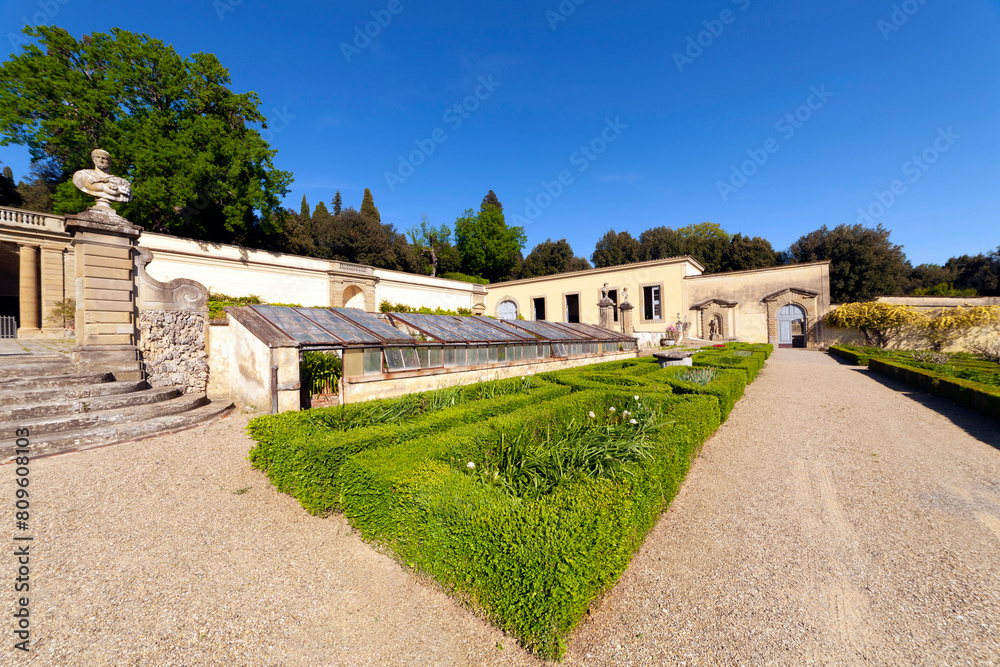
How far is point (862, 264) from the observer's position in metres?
29.5

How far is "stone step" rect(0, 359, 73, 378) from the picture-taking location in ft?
22.7

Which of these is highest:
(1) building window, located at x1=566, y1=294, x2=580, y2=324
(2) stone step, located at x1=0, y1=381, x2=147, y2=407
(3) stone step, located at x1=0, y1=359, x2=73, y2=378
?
(1) building window, located at x1=566, y1=294, x2=580, y2=324

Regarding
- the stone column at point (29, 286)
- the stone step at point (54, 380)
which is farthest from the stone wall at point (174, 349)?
the stone column at point (29, 286)

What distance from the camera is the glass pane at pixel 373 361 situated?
826 centimetres

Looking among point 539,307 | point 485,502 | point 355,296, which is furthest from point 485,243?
point 485,502

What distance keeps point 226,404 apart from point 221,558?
5997 millimetres

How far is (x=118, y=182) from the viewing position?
27.4 ft

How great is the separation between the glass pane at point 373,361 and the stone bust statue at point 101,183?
6.20 meters

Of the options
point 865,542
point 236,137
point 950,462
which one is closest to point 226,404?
point 865,542

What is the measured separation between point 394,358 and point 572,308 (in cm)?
2853

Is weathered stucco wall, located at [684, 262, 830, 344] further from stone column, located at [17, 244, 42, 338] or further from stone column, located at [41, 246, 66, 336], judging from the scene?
stone column, located at [17, 244, 42, 338]

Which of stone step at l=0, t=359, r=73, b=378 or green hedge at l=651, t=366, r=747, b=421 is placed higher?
stone step at l=0, t=359, r=73, b=378

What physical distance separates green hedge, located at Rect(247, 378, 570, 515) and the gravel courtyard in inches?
8.9

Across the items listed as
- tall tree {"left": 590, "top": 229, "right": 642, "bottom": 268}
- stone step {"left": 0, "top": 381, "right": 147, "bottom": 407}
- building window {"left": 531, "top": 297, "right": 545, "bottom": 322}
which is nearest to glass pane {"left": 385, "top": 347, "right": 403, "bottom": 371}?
stone step {"left": 0, "top": 381, "right": 147, "bottom": 407}
